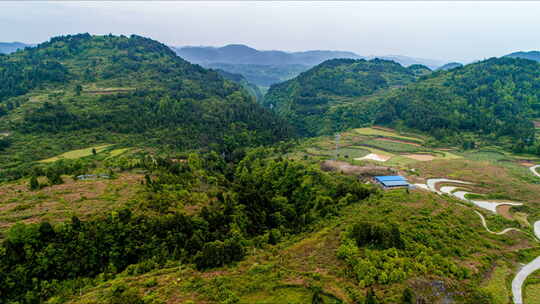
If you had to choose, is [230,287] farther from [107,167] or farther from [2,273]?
[107,167]

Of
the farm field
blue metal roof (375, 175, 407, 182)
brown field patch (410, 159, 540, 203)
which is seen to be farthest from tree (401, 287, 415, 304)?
brown field patch (410, 159, 540, 203)

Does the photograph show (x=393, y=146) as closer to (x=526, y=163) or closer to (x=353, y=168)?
(x=526, y=163)

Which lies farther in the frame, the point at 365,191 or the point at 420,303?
the point at 365,191

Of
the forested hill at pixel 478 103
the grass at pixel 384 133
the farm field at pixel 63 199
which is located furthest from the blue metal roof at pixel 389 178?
the forested hill at pixel 478 103

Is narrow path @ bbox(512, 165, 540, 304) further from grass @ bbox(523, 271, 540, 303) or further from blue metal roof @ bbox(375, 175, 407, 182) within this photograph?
blue metal roof @ bbox(375, 175, 407, 182)

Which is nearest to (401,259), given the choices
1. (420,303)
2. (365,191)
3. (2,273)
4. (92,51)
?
(420,303)

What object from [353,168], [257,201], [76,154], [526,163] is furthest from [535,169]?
[76,154]
